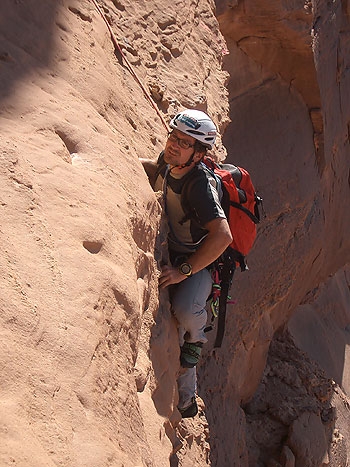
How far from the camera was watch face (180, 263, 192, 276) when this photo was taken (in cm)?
397

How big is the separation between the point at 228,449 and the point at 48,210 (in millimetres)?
4029

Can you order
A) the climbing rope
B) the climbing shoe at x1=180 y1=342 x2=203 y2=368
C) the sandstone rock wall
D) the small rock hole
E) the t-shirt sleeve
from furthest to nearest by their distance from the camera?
the climbing rope < the climbing shoe at x1=180 y1=342 x2=203 y2=368 < the t-shirt sleeve < the small rock hole < the sandstone rock wall

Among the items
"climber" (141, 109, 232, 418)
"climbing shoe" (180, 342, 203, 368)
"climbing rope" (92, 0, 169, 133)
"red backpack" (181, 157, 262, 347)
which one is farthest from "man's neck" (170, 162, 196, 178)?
"climbing shoe" (180, 342, 203, 368)

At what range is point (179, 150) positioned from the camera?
3961mm

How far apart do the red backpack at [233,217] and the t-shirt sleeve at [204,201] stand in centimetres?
34

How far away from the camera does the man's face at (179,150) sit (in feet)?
13.0

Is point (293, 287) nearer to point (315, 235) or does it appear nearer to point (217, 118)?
point (315, 235)

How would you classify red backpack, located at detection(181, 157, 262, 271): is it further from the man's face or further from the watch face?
the watch face

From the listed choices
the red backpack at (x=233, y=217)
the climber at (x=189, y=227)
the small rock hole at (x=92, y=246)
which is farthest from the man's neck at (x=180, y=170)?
the small rock hole at (x=92, y=246)

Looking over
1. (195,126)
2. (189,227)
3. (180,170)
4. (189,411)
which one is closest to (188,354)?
(189,411)

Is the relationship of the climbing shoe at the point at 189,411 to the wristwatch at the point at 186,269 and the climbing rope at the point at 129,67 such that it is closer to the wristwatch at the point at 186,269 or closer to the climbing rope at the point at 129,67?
the wristwatch at the point at 186,269

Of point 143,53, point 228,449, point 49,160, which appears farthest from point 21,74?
point 228,449

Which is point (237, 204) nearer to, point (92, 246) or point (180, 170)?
point (180, 170)

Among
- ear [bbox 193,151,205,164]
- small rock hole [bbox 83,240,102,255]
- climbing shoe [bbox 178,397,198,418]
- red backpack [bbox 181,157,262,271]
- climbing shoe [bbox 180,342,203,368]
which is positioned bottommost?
climbing shoe [bbox 178,397,198,418]
